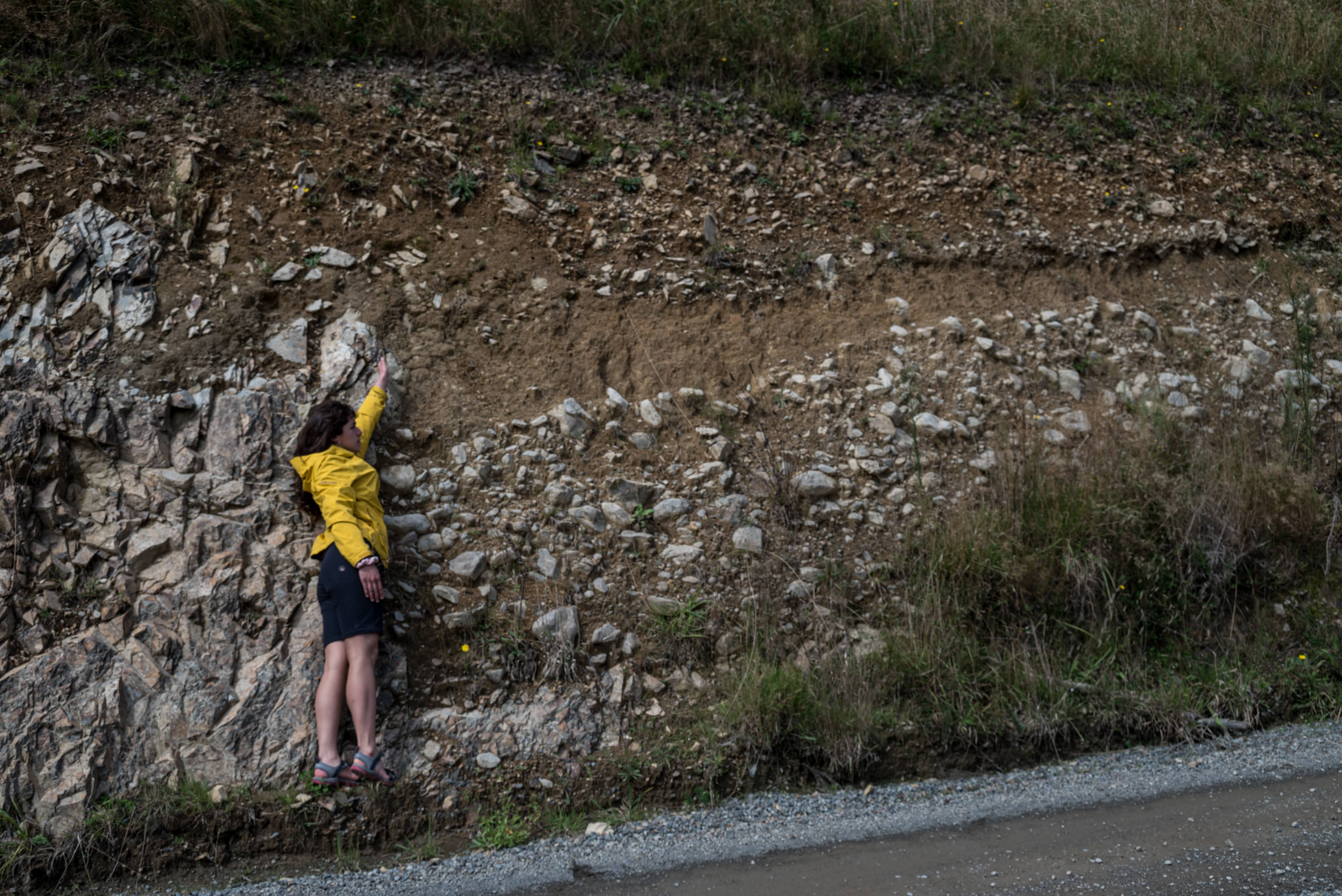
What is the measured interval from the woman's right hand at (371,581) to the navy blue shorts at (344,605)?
0.08 feet

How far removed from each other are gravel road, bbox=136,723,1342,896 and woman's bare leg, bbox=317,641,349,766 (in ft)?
1.65

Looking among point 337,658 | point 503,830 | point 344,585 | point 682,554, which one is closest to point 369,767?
point 337,658

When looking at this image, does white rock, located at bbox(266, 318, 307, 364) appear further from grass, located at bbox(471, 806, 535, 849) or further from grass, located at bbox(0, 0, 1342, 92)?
grass, located at bbox(471, 806, 535, 849)

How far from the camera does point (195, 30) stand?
5664mm

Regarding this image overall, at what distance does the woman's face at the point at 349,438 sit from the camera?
4.05 meters

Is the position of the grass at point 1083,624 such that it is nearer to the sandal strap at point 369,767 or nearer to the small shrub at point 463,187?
the sandal strap at point 369,767

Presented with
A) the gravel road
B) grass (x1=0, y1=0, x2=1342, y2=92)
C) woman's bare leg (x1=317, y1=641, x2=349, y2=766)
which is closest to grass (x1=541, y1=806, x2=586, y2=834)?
the gravel road

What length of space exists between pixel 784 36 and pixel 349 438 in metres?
4.83

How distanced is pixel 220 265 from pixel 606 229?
90.9 inches

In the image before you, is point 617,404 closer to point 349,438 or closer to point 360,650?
point 349,438

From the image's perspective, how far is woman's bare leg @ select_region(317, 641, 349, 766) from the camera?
3.67 m

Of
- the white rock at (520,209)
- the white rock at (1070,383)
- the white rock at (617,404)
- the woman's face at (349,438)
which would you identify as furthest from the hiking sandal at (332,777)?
the white rock at (1070,383)

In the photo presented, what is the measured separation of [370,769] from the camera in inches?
145

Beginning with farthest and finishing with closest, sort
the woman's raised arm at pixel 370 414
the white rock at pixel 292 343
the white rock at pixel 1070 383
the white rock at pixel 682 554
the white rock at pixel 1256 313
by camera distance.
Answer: the white rock at pixel 1256 313 < the white rock at pixel 1070 383 < the white rock at pixel 292 343 < the white rock at pixel 682 554 < the woman's raised arm at pixel 370 414
